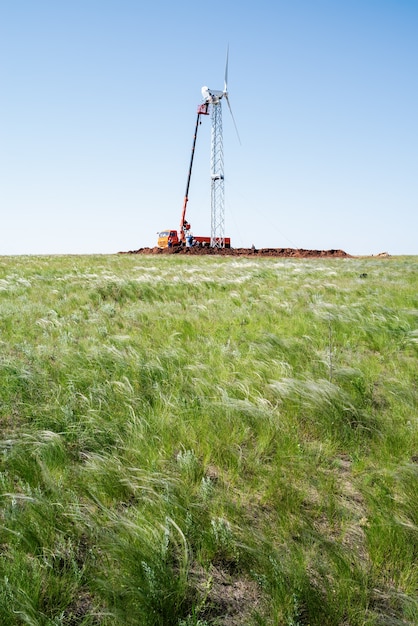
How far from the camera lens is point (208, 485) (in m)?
2.70

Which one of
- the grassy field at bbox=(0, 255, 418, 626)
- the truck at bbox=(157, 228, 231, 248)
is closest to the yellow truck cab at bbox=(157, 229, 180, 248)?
the truck at bbox=(157, 228, 231, 248)

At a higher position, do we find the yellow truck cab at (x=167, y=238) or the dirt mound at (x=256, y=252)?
the yellow truck cab at (x=167, y=238)

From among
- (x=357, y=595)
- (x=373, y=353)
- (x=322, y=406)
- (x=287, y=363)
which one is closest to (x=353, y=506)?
(x=357, y=595)

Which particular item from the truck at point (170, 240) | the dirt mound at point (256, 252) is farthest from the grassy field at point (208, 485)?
the truck at point (170, 240)

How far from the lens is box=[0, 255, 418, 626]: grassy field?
1949mm

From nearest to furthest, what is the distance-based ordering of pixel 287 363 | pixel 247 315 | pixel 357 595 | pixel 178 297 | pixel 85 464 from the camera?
pixel 357 595, pixel 85 464, pixel 287 363, pixel 247 315, pixel 178 297

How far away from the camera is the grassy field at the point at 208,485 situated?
195 centimetres

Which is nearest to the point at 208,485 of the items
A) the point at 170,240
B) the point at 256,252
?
the point at 256,252

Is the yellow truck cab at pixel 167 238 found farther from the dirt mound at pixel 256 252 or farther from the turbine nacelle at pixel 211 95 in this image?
the turbine nacelle at pixel 211 95

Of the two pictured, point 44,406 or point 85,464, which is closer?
point 85,464

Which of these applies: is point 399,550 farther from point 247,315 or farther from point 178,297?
point 178,297

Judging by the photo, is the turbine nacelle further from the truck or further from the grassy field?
the grassy field

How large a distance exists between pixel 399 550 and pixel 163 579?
1.26m

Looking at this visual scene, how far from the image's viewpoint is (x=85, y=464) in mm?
3115
